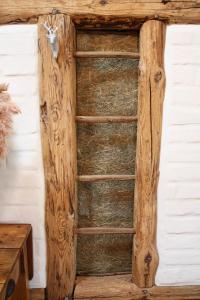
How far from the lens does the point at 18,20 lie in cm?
132

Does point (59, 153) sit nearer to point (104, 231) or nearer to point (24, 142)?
point (24, 142)

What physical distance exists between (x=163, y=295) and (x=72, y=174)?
0.88 meters

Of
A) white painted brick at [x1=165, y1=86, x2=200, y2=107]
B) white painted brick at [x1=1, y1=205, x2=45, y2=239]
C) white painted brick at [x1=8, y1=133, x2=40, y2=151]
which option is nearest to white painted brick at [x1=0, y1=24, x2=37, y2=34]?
white painted brick at [x1=8, y1=133, x2=40, y2=151]

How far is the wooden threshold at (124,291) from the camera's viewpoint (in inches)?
63.6

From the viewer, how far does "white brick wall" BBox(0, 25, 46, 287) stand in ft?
4.39

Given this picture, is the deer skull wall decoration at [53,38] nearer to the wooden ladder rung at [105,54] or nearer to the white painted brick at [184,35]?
the wooden ladder rung at [105,54]

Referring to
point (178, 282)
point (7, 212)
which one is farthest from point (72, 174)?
point (178, 282)

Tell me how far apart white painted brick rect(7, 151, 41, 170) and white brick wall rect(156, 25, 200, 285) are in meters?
0.64

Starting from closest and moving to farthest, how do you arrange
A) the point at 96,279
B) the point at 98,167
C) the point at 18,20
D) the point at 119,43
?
the point at 18,20 < the point at 119,43 < the point at 98,167 < the point at 96,279

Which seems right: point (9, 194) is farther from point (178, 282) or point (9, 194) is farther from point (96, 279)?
point (178, 282)

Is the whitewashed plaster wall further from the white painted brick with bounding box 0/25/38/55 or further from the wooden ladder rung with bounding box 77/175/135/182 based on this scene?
the wooden ladder rung with bounding box 77/175/135/182

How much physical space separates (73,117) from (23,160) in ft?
1.10

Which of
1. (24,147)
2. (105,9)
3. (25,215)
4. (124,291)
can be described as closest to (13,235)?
(25,215)

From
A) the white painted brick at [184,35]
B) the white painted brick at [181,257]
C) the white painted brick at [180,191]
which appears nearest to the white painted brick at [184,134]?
the white painted brick at [180,191]
